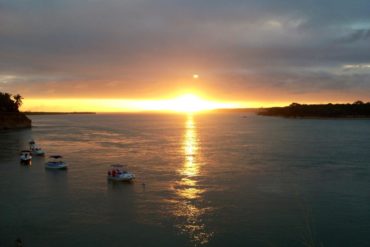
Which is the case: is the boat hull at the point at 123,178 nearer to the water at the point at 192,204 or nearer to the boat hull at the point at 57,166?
the water at the point at 192,204

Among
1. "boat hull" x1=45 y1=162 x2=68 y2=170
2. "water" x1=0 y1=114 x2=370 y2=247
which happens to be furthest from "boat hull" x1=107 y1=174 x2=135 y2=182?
"boat hull" x1=45 y1=162 x2=68 y2=170

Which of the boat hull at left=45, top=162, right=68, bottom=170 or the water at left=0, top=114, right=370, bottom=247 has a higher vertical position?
the boat hull at left=45, top=162, right=68, bottom=170

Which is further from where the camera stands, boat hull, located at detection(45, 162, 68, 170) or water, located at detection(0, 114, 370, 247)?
boat hull, located at detection(45, 162, 68, 170)

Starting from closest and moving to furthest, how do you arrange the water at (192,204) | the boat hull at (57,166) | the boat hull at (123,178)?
the water at (192,204), the boat hull at (123,178), the boat hull at (57,166)

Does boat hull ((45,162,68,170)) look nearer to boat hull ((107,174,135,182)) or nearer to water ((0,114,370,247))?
water ((0,114,370,247))

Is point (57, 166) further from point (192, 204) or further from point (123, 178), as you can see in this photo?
point (192, 204)

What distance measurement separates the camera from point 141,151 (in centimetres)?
10494

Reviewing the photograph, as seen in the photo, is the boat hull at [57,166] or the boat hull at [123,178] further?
the boat hull at [57,166]

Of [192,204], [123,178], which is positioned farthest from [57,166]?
[192,204]

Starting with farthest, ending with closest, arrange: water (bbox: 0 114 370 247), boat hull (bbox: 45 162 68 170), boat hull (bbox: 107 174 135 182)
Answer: boat hull (bbox: 45 162 68 170) → boat hull (bbox: 107 174 135 182) → water (bbox: 0 114 370 247)

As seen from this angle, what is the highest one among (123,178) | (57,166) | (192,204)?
(123,178)

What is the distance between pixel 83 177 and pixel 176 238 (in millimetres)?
34562

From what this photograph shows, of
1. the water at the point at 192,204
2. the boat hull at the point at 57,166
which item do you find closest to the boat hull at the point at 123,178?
the water at the point at 192,204

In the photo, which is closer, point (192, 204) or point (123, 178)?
point (192, 204)
